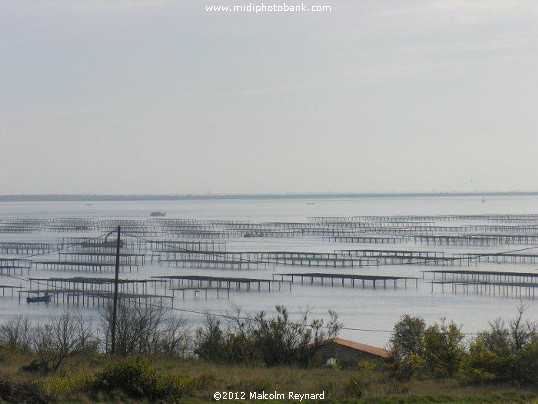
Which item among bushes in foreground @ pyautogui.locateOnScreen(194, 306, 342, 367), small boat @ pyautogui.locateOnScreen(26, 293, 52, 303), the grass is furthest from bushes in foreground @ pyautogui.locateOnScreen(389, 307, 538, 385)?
small boat @ pyautogui.locateOnScreen(26, 293, 52, 303)

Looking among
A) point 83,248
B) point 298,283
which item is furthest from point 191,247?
point 298,283

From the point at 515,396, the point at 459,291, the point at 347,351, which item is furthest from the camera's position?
the point at 459,291

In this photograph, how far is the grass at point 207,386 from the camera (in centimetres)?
1170

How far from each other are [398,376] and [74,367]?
19.3 feet

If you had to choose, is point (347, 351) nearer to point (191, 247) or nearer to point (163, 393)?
point (163, 393)

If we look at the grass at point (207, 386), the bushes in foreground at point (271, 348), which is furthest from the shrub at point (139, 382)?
the bushes in foreground at point (271, 348)

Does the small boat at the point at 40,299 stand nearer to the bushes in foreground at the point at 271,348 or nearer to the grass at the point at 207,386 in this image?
the bushes in foreground at the point at 271,348

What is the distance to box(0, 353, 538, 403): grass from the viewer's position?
11695 millimetres

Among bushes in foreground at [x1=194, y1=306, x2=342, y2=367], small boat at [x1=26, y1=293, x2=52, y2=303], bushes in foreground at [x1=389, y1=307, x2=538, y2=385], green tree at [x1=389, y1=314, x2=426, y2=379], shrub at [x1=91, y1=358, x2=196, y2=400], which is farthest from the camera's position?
small boat at [x1=26, y1=293, x2=52, y2=303]

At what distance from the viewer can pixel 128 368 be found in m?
12.1

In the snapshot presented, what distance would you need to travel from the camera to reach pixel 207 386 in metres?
12.8

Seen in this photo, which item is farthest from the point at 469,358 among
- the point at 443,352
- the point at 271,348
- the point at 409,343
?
the point at 409,343

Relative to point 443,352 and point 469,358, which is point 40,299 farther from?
point 469,358

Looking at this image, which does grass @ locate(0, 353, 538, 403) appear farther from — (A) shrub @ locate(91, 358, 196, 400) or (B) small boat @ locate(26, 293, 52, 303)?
(B) small boat @ locate(26, 293, 52, 303)
